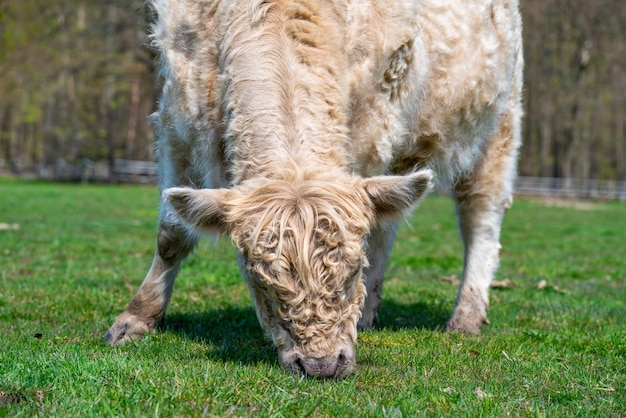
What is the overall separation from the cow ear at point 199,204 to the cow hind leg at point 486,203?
3356 millimetres

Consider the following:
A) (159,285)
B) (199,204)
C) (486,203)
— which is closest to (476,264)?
(486,203)

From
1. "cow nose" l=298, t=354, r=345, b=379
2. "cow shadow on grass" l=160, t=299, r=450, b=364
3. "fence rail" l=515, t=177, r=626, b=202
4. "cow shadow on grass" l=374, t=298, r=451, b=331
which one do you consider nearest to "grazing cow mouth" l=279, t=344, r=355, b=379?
"cow nose" l=298, t=354, r=345, b=379

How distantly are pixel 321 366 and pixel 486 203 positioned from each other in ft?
12.8

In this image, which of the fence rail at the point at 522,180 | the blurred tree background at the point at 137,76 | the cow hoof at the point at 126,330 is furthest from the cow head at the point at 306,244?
the fence rail at the point at 522,180

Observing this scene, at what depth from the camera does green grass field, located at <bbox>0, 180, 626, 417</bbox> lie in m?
3.82

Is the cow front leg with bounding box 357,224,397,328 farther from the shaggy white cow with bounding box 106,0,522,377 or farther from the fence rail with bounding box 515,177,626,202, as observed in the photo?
the fence rail with bounding box 515,177,626,202

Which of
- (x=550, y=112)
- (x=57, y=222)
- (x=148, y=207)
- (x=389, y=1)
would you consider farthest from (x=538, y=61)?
(x=389, y=1)

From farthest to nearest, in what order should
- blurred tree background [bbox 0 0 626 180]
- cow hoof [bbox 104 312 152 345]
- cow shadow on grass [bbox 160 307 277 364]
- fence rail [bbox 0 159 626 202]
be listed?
fence rail [bbox 0 159 626 202] → blurred tree background [bbox 0 0 626 180] → cow hoof [bbox 104 312 152 345] → cow shadow on grass [bbox 160 307 277 364]

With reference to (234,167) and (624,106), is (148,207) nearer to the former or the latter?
(234,167)

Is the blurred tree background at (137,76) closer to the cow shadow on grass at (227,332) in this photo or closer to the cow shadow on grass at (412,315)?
the cow shadow on grass at (412,315)

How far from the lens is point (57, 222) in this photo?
17.1 meters

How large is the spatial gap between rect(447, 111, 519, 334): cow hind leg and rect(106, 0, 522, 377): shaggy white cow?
0.04 feet

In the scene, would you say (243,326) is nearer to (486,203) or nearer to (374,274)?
(374,274)

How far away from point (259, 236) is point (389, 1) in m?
2.30
